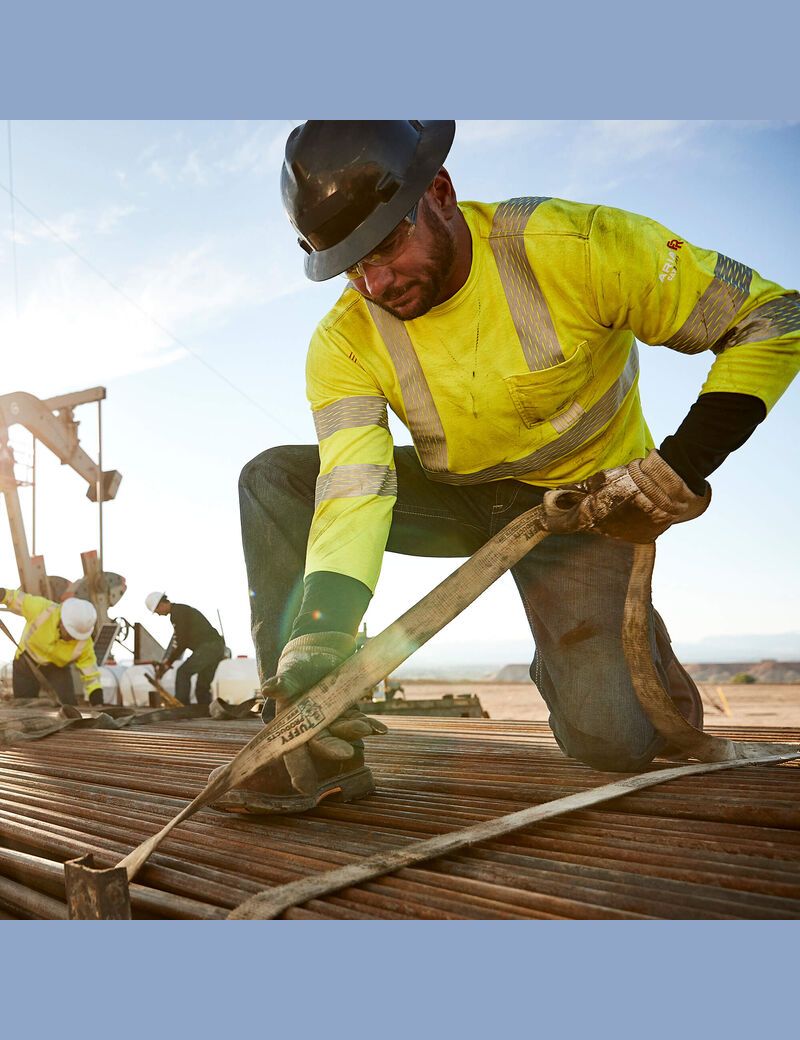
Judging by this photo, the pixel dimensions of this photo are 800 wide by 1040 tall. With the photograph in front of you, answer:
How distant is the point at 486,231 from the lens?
213 cm

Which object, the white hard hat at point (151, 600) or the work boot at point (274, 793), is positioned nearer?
the work boot at point (274, 793)

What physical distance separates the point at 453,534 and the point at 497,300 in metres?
0.80

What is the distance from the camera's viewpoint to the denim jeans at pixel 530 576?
224cm

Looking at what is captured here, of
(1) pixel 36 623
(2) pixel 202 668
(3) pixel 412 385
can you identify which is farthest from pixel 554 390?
(2) pixel 202 668

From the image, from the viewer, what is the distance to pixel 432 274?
6.55ft

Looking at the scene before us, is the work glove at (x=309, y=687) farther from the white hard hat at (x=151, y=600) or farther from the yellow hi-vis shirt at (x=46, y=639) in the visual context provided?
the white hard hat at (x=151, y=600)

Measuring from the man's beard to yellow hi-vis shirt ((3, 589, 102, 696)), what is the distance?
20.7 ft

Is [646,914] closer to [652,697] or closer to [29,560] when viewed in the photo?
[652,697]

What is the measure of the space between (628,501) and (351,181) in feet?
3.25

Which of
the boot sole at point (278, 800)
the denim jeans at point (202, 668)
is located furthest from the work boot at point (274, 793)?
the denim jeans at point (202, 668)

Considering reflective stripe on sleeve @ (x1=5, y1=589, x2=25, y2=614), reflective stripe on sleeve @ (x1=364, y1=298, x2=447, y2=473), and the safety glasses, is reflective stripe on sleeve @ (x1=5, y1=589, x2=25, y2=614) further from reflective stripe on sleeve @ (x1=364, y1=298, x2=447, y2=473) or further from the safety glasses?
the safety glasses

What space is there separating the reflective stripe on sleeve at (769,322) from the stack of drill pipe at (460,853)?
1018 mm

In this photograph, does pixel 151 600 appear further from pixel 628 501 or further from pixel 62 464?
pixel 628 501

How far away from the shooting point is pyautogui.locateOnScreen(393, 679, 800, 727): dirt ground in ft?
49.6
